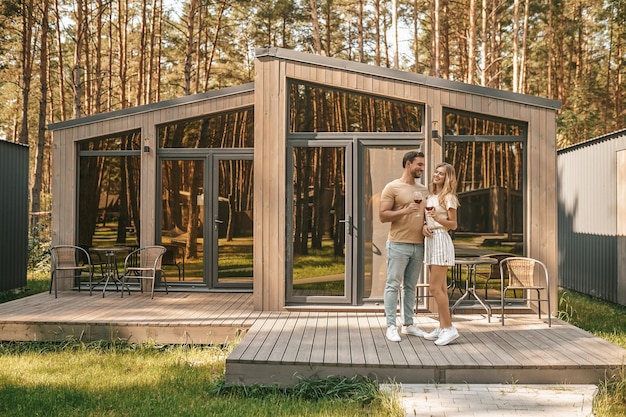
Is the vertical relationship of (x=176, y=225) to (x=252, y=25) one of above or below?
below

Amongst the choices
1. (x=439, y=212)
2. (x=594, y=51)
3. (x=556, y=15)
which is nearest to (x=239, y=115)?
(x=439, y=212)

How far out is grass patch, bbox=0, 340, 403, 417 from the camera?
404 centimetres

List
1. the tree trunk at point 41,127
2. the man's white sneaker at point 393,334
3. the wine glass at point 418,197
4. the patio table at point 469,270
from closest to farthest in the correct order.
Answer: the wine glass at point 418,197 → the man's white sneaker at point 393,334 → the patio table at point 469,270 → the tree trunk at point 41,127

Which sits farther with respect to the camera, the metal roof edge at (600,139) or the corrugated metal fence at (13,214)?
the corrugated metal fence at (13,214)

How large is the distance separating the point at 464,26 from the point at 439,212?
15515 mm

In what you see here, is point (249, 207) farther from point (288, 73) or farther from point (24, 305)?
point (24, 305)

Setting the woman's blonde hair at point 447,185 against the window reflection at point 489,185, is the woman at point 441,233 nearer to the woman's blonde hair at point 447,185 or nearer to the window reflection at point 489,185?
the woman's blonde hair at point 447,185

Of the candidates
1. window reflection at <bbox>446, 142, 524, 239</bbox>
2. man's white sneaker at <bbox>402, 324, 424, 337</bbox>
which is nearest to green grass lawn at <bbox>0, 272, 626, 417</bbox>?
man's white sneaker at <bbox>402, 324, 424, 337</bbox>

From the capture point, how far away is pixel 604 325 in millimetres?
6945

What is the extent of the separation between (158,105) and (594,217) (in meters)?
6.74

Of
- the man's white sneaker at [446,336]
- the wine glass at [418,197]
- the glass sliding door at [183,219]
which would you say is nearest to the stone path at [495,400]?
the man's white sneaker at [446,336]

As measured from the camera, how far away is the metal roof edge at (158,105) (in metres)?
7.91

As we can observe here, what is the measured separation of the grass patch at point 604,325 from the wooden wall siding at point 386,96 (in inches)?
33.9

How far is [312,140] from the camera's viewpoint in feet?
22.3
